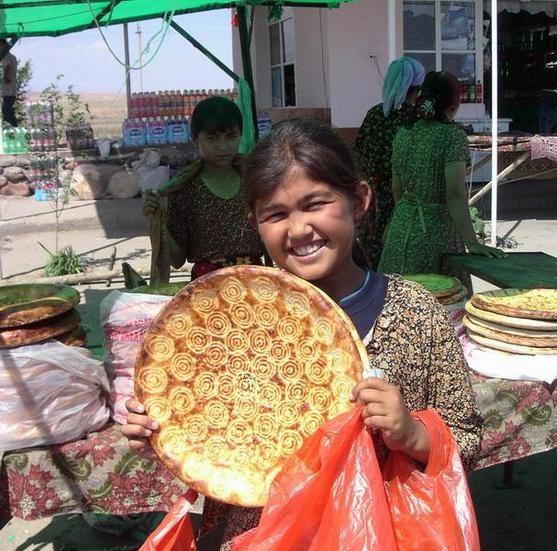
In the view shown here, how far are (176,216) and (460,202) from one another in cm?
139

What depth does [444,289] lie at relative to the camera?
259 cm

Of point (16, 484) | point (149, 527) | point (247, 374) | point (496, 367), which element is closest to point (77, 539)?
point (149, 527)

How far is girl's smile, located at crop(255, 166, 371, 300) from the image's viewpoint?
4.24ft

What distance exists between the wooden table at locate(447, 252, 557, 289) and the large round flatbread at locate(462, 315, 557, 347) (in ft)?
1.60

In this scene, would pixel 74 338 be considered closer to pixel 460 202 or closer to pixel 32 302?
pixel 32 302

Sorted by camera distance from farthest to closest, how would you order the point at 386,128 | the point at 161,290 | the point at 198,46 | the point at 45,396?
the point at 198,46, the point at 386,128, the point at 161,290, the point at 45,396

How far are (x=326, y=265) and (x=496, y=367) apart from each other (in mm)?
1221

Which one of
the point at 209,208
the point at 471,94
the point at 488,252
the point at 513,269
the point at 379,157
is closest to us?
the point at 209,208

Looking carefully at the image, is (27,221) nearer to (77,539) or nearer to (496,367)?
(77,539)

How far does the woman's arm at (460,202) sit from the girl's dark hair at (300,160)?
211cm

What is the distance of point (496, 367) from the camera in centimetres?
231

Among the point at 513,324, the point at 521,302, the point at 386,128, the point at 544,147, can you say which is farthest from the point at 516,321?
the point at 544,147

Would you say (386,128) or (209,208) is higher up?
(386,128)

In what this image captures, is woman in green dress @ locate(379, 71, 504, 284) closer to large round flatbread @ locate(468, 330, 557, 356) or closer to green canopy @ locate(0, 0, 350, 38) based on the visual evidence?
large round flatbread @ locate(468, 330, 557, 356)
